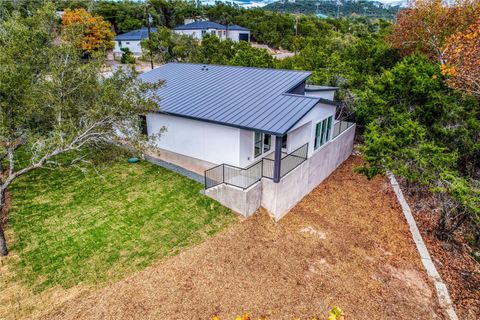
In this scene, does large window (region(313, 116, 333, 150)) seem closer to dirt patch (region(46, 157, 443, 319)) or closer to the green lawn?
dirt patch (region(46, 157, 443, 319))

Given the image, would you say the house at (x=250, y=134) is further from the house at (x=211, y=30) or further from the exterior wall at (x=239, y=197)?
the house at (x=211, y=30)

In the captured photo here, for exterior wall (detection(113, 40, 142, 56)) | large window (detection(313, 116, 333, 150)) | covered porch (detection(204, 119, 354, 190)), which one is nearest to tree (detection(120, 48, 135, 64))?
exterior wall (detection(113, 40, 142, 56))

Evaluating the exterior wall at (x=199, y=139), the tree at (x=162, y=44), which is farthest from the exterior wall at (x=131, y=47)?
the exterior wall at (x=199, y=139)

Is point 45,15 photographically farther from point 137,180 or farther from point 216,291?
point 216,291

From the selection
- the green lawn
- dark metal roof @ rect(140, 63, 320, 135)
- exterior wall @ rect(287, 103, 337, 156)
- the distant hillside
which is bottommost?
the green lawn

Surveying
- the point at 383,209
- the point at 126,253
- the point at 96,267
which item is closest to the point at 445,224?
the point at 383,209

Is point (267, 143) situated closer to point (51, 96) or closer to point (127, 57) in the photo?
point (51, 96)
